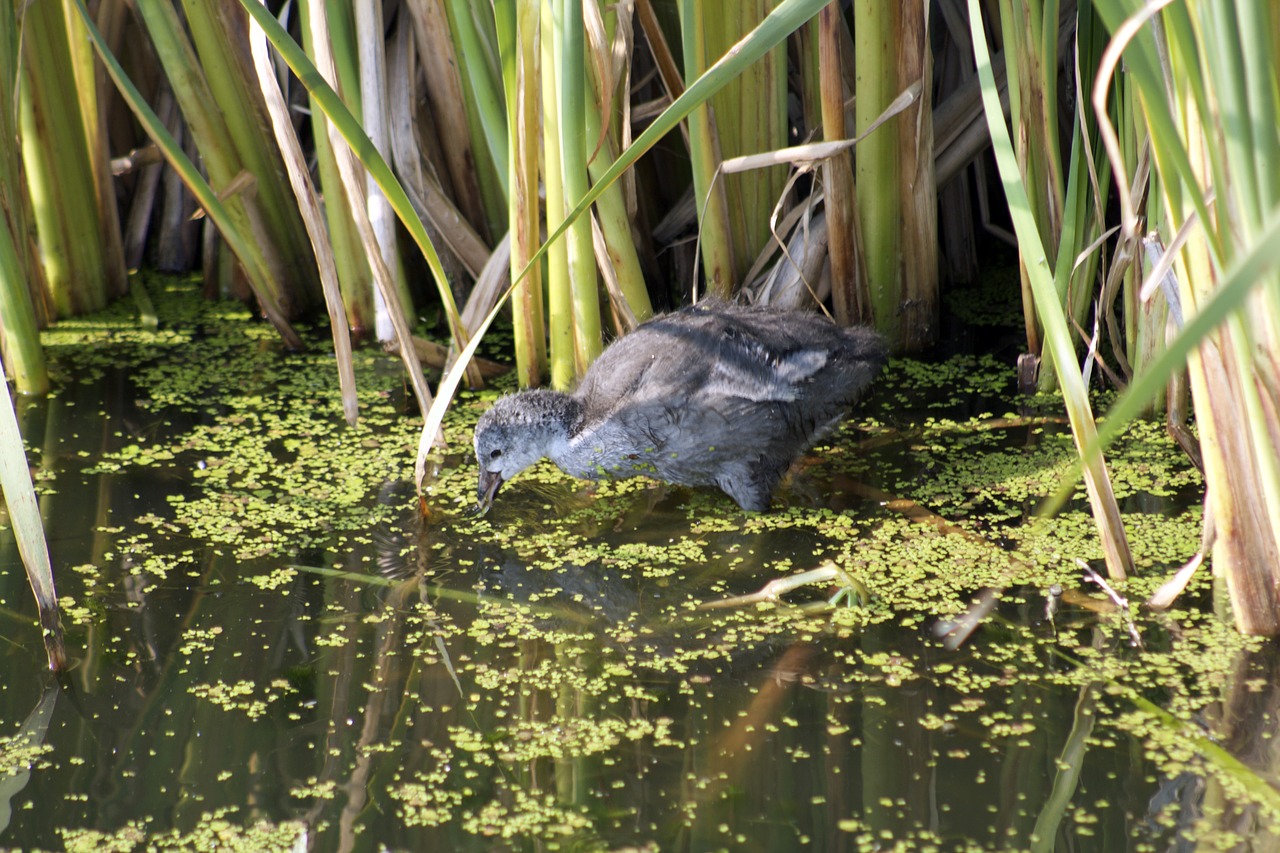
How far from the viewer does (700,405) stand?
332cm


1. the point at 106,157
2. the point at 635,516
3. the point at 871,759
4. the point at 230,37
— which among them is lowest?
the point at 871,759

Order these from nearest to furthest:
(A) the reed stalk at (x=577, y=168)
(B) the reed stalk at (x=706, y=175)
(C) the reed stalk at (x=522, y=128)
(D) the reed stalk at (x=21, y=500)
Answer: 1. (D) the reed stalk at (x=21, y=500)
2. (A) the reed stalk at (x=577, y=168)
3. (C) the reed stalk at (x=522, y=128)
4. (B) the reed stalk at (x=706, y=175)

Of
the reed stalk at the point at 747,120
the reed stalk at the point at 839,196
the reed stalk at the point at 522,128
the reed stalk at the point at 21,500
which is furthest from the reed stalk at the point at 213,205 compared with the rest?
the reed stalk at the point at 839,196

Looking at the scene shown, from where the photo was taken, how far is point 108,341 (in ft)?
15.2

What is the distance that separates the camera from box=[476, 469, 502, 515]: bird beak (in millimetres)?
3484

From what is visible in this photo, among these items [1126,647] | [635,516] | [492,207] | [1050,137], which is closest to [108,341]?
[492,207]

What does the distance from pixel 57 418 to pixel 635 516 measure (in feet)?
6.56

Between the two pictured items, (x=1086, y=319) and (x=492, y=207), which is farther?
(x=492, y=207)

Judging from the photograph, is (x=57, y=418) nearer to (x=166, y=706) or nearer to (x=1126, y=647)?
(x=166, y=706)

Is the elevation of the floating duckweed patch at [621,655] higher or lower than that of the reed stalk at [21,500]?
lower

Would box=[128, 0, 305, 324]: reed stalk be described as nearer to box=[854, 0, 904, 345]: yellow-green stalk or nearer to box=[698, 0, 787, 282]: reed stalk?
box=[698, 0, 787, 282]: reed stalk

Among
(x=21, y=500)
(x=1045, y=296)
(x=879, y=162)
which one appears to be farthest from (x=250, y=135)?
(x=1045, y=296)

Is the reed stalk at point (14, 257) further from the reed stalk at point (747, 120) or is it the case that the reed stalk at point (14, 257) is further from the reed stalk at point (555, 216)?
the reed stalk at point (747, 120)

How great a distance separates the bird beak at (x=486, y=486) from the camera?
11.4 feet
